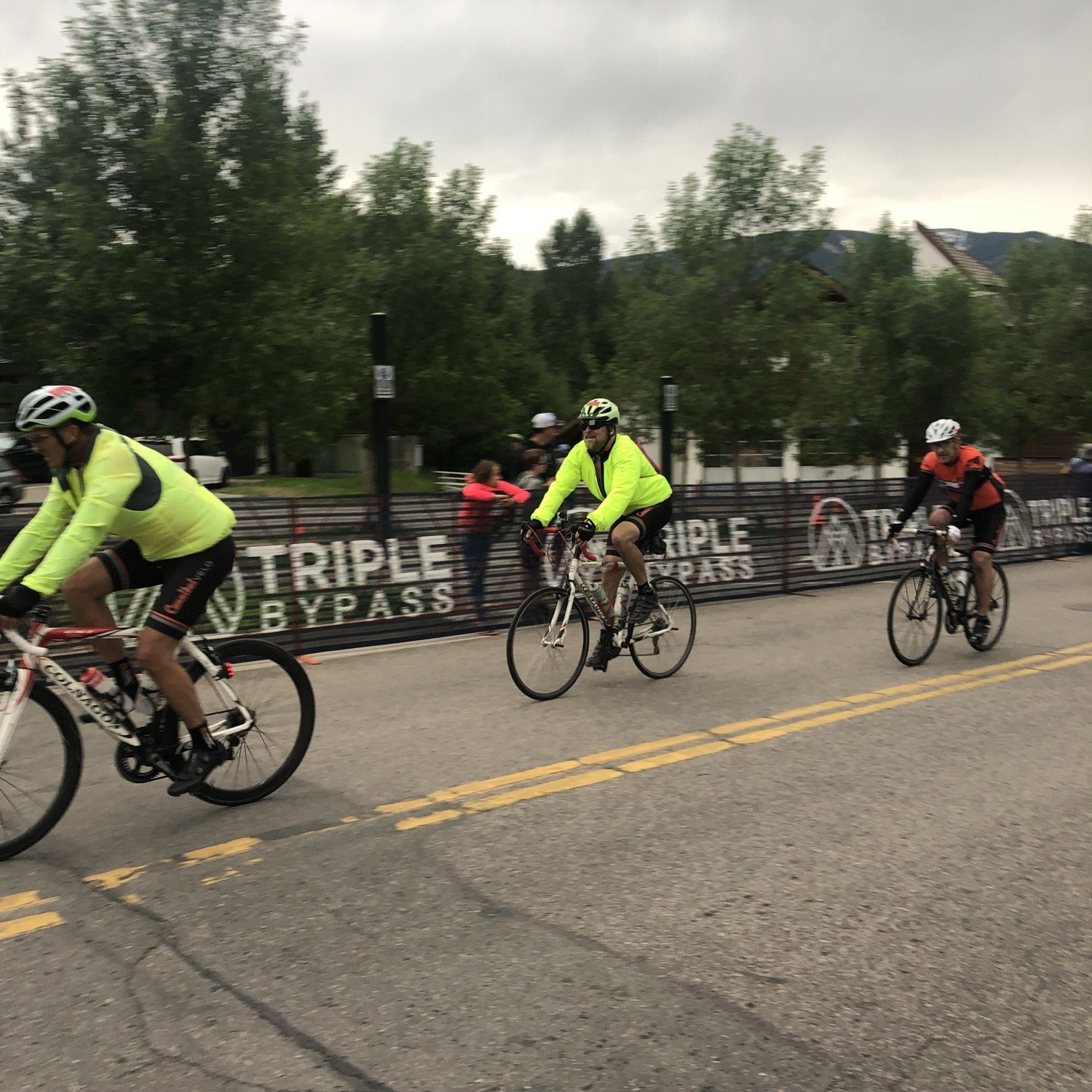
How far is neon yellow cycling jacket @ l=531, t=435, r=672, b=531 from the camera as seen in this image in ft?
24.2

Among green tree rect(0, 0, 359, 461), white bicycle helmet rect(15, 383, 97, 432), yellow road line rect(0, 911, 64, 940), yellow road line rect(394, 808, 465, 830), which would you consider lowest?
yellow road line rect(394, 808, 465, 830)

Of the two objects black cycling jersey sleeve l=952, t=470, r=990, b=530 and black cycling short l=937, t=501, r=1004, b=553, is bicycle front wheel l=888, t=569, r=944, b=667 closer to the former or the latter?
black cycling jersey sleeve l=952, t=470, r=990, b=530

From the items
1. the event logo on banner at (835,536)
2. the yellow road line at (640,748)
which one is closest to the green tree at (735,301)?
the event logo on banner at (835,536)

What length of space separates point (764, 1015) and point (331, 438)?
105ft

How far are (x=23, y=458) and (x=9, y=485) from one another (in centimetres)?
367

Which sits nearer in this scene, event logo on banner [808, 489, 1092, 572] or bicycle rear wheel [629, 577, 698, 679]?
bicycle rear wheel [629, 577, 698, 679]

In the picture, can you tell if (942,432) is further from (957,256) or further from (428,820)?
(957,256)

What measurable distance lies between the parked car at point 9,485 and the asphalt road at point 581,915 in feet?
62.8

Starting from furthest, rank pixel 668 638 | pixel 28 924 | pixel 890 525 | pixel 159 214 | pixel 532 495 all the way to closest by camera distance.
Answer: pixel 159 214 → pixel 890 525 → pixel 532 495 → pixel 668 638 → pixel 28 924

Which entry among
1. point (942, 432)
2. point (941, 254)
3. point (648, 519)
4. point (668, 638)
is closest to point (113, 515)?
point (648, 519)

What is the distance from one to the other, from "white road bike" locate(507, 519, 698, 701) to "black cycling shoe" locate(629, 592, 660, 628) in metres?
0.03

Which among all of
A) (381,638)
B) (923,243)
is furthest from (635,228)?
(923,243)

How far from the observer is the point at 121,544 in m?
5.02

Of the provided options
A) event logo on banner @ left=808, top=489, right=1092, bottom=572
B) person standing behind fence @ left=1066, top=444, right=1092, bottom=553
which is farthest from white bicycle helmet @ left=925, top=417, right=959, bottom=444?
person standing behind fence @ left=1066, top=444, right=1092, bottom=553
